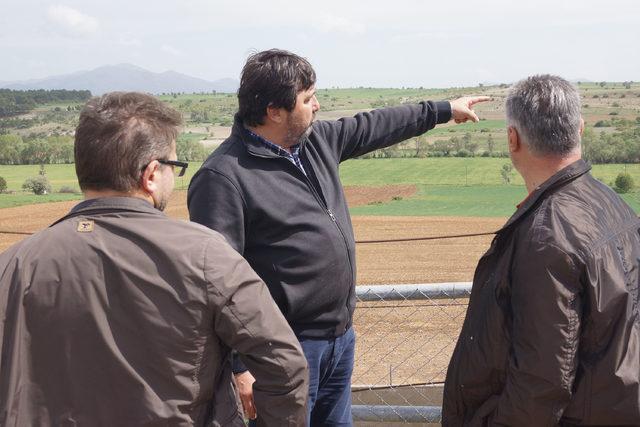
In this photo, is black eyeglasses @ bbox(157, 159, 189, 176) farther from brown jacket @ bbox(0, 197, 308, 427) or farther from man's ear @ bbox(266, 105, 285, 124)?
man's ear @ bbox(266, 105, 285, 124)

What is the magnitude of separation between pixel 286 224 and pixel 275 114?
44cm

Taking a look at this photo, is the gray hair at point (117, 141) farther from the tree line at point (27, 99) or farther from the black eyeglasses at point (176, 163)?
the tree line at point (27, 99)

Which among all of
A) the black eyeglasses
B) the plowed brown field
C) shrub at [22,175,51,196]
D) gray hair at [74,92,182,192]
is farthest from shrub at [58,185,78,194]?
gray hair at [74,92,182,192]

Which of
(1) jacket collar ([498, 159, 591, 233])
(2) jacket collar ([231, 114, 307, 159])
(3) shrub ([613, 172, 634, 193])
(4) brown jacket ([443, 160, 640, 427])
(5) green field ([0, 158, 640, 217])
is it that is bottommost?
(5) green field ([0, 158, 640, 217])

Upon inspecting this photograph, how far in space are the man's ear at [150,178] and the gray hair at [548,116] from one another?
1.06 meters

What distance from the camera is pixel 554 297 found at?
216 cm

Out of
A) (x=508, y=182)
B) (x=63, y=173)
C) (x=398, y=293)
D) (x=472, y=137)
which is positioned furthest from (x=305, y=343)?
(x=472, y=137)

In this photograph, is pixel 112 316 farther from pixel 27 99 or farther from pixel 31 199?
pixel 27 99

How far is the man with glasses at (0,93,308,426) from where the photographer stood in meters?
1.95

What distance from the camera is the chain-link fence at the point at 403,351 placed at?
3.88 metres

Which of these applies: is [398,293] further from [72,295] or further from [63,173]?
[63,173]

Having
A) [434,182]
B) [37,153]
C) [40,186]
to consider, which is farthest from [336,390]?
[37,153]

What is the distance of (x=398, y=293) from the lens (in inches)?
154

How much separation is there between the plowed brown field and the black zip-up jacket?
261cm
